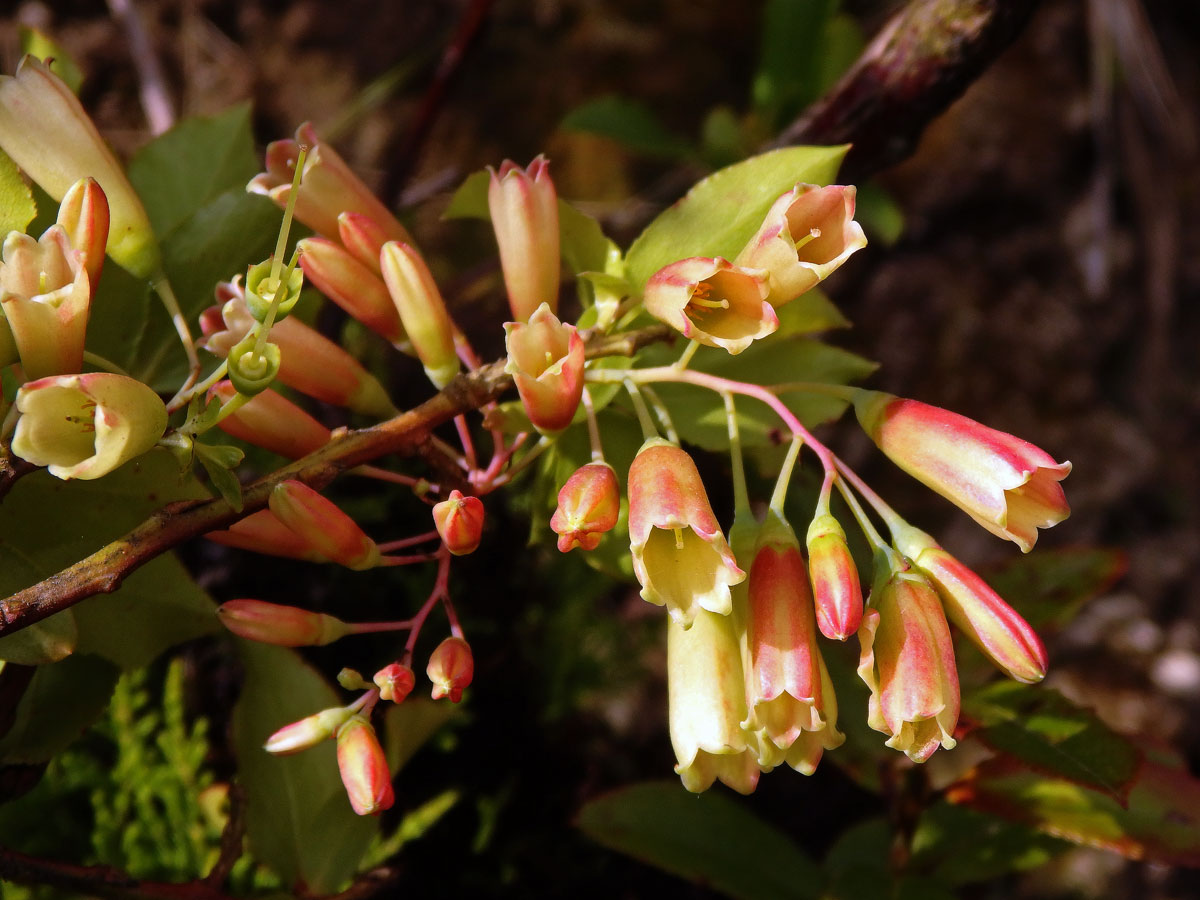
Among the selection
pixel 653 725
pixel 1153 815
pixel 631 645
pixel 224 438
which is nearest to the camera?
pixel 224 438

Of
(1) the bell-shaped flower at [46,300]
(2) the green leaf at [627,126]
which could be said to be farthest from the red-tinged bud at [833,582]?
(2) the green leaf at [627,126]

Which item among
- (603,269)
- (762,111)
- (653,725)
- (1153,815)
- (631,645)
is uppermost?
(603,269)

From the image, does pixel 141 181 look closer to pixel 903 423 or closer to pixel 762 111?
pixel 903 423

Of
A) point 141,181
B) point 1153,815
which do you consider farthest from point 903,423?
point 141,181

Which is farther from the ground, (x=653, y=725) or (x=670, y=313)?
(x=670, y=313)

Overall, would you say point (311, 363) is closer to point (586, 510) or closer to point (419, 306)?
point (419, 306)

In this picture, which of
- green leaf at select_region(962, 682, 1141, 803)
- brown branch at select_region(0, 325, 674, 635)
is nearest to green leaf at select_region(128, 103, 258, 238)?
brown branch at select_region(0, 325, 674, 635)
